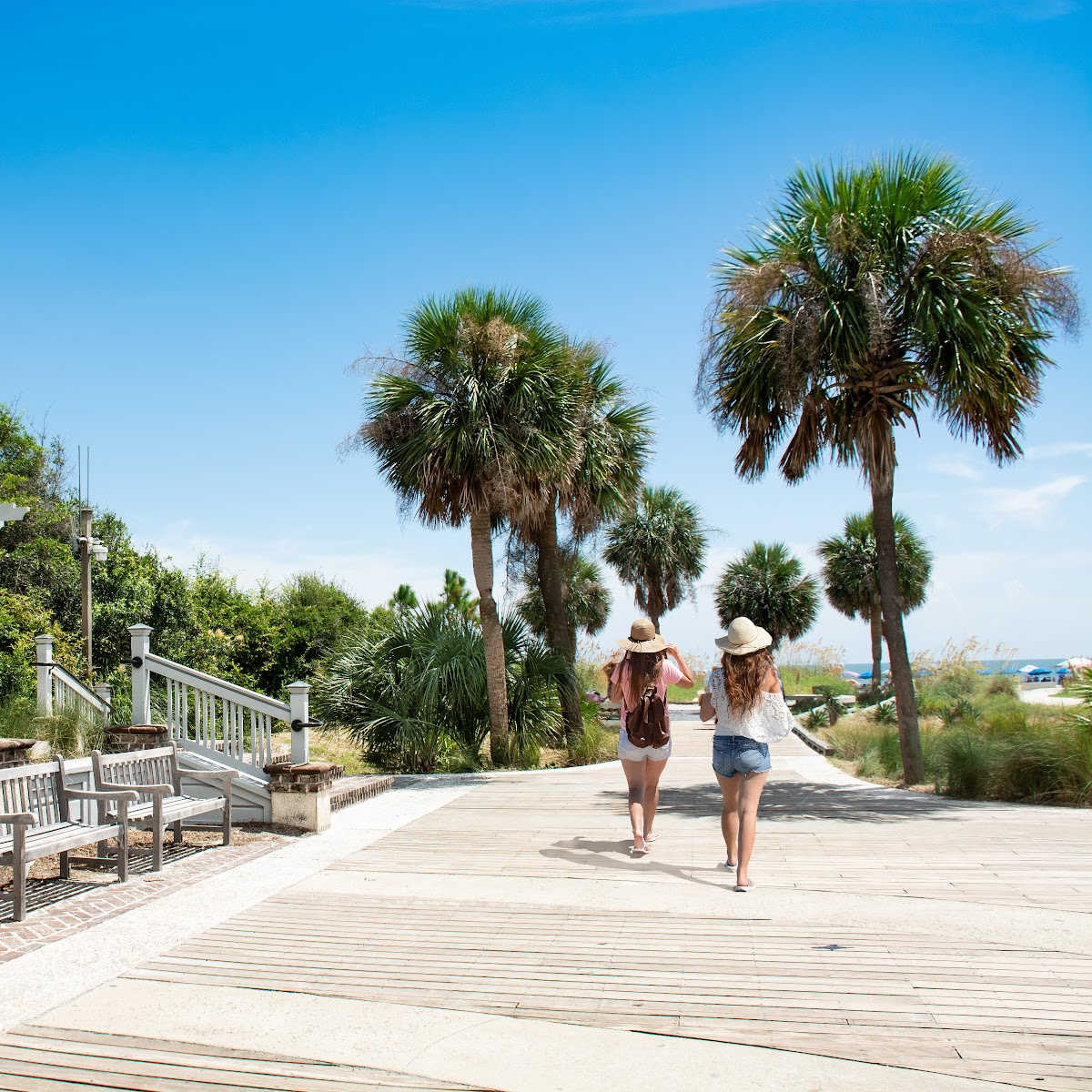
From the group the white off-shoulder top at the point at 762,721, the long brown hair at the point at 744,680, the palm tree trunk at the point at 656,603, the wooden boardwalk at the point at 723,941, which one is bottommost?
the wooden boardwalk at the point at 723,941

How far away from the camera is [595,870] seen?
687 cm

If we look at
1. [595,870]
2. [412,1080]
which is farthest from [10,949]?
[595,870]

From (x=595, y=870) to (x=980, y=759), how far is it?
5.48 metres

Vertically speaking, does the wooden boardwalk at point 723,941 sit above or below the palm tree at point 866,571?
below

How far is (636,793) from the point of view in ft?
24.1

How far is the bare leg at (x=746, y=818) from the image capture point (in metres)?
6.18

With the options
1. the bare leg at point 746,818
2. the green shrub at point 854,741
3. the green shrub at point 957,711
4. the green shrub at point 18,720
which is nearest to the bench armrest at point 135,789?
the bare leg at point 746,818

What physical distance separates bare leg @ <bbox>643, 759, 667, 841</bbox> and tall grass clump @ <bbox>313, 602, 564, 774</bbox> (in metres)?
6.79

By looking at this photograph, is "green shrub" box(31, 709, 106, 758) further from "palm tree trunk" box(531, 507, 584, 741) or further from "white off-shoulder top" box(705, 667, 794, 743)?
"white off-shoulder top" box(705, 667, 794, 743)

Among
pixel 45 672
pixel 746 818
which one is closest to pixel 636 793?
pixel 746 818

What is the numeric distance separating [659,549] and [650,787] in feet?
90.8

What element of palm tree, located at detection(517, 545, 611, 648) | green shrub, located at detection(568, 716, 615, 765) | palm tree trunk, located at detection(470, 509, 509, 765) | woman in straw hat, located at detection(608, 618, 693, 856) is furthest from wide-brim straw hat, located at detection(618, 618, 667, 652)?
palm tree, located at detection(517, 545, 611, 648)

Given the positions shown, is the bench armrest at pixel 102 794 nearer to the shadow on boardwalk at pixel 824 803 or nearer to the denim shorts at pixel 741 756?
the denim shorts at pixel 741 756

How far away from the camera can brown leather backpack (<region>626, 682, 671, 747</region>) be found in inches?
279
